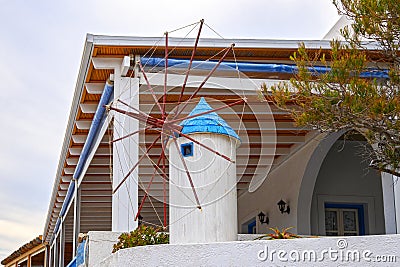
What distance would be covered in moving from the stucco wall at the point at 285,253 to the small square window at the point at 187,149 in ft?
3.60

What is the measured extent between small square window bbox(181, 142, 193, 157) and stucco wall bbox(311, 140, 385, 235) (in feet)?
19.1

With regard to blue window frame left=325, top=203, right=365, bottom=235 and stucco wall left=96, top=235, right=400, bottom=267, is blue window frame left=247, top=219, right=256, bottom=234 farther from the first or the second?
stucco wall left=96, top=235, right=400, bottom=267

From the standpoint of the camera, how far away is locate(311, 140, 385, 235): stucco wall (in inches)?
479

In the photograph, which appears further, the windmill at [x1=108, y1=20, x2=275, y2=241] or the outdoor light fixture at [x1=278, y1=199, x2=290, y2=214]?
the outdoor light fixture at [x1=278, y1=199, x2=290, y2=214]

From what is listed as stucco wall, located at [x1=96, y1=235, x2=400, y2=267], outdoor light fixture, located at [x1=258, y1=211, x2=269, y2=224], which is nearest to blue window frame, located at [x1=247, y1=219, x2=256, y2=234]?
outdoor light fixture, located at [x1=258, y1=211, x2=269, y2=224]

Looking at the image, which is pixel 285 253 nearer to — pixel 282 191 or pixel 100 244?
pixel 100 244

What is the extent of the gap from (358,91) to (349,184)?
6178 mm

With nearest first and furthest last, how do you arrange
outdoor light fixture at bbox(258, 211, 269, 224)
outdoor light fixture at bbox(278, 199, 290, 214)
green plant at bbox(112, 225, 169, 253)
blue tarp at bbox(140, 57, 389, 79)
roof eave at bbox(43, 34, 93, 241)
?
1. green plant at bbox(112, 225, 169, 253)
2. blue tarp at bbox(140, 57, 389, 79)
3. roof eave at bbox(43, 34, 93, 241)
4. outdoor light fixture at bbox(278, 199, 290, 214)
5. outdoor light fixture at bbox(258, 211, 269, 224)

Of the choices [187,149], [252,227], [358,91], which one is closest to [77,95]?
[187,149]

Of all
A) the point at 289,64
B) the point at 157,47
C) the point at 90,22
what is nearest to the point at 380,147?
the point at 289,64

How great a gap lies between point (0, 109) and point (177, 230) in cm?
1203

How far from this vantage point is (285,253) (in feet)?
18.2

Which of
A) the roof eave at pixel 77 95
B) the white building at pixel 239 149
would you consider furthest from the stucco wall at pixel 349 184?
the roof eave at pixel 77 95

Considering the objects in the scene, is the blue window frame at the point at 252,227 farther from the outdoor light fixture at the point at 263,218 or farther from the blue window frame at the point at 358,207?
the blue window frame at the point at 358,207
